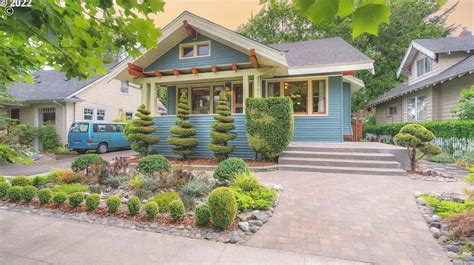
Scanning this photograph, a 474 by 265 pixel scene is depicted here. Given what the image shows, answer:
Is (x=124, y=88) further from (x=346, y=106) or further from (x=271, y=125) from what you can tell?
(x=346, y=106)

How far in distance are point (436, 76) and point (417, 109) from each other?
2.23m

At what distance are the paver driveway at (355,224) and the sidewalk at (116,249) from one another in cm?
31

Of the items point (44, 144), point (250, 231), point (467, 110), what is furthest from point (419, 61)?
point (44, 144)

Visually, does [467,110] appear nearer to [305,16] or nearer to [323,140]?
[323,140]

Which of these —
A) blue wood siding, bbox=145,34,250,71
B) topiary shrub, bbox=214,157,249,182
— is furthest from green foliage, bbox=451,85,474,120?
topiary shrub, bbox=214,157,249,182

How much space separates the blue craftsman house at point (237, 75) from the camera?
9859 millimetres

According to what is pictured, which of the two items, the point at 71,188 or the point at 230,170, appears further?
the point at 230,170

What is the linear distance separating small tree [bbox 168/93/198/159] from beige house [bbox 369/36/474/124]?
12019mm

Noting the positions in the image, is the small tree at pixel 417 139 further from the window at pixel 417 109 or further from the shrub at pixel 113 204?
the window at pixel 417 109

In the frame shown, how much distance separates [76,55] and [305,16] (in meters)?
2.28

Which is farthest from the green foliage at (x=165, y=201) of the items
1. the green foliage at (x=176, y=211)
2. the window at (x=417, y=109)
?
the window at (x=417, y=109)

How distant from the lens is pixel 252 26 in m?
26.6

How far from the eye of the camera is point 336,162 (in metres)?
8.30

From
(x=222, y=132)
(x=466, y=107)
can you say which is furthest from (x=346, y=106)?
(x=222, y=132)
